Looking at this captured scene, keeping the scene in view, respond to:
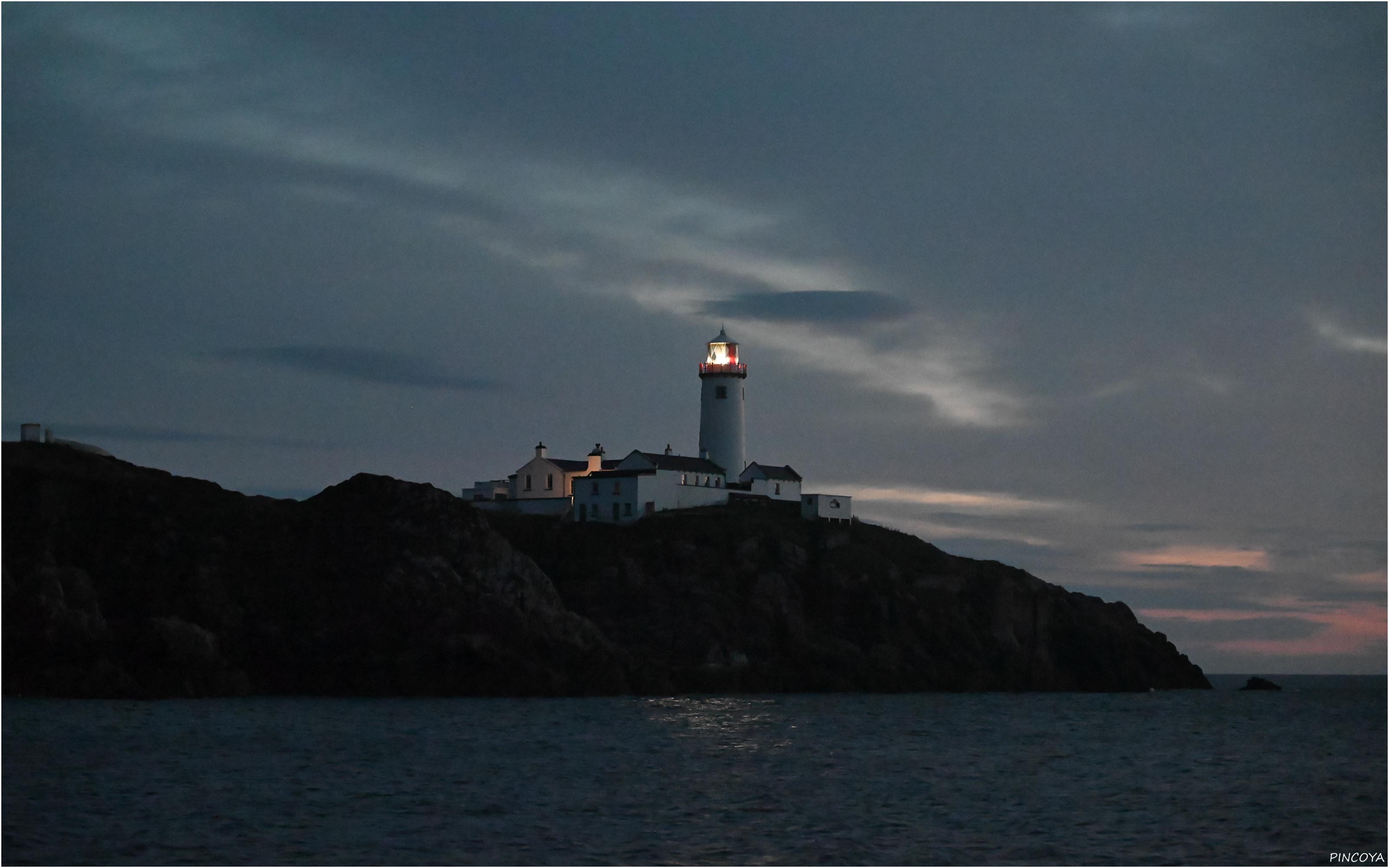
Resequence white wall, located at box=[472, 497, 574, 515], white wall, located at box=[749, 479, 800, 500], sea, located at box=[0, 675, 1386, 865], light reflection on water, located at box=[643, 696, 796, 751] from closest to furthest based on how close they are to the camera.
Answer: sea, located at box=[0, 675, 1386, 865] < light reflection on water, located at box=[643, 696, 796, 751] < white wall, located at box=[472, 497, 574, 515] < white wall, located at box=[749, 479, 800, 500]

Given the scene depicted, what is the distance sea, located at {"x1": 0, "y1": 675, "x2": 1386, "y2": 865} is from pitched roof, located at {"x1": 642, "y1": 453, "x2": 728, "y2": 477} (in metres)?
32.7

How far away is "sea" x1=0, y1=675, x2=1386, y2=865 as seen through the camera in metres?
34.9

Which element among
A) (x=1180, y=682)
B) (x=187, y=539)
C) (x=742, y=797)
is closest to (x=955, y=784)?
(x=742, y=797)

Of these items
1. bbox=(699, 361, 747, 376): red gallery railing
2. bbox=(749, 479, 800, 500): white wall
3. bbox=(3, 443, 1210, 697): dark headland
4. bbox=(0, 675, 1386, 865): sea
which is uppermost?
bbox=(699, 361, 747, 376): red gallery railing

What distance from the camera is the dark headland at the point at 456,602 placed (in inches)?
3071

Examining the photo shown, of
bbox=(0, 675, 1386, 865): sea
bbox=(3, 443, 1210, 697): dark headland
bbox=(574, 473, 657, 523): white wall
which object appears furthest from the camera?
bbox=(574, 473, 657, 523): white wall

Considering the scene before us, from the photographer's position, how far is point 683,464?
109938 mm

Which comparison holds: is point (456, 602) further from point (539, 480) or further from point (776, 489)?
point (776, 489)

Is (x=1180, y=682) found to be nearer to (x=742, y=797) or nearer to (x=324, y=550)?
(x=324, y=550)

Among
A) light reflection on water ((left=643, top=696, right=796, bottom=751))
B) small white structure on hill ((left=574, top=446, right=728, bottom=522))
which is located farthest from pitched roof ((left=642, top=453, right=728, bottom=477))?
light reflection on water ((left=643, top=696, right=796, bottom=751))

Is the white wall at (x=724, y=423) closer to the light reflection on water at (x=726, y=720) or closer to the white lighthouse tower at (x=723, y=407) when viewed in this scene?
the white lighthouse tower at (x=723, y=407)

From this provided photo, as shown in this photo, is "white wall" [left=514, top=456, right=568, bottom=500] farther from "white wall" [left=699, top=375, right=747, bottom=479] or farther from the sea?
the sea

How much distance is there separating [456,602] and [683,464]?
30127 millimetres

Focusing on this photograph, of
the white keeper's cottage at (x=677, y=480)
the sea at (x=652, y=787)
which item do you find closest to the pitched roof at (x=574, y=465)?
the white keeper's cottage at (x=677, y=480)
